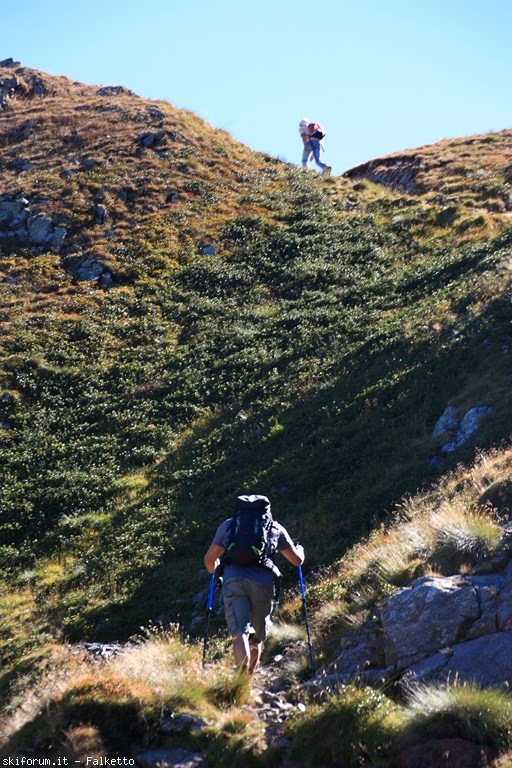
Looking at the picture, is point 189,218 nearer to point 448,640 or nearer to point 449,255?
point 449,255

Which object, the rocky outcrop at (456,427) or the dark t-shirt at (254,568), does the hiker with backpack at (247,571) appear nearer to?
the dark t-shirt at (254,568)

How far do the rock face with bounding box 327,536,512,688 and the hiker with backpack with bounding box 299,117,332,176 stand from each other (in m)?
34.0

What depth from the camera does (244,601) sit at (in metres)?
7.68

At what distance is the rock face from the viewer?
6.56 meters

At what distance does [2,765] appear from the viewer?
21.4 ft

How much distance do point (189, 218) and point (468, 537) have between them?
89.8ft

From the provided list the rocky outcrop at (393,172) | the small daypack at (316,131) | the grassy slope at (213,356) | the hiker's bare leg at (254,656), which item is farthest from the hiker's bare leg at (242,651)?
the small daypack at (316,131)

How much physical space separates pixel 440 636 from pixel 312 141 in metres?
36.0

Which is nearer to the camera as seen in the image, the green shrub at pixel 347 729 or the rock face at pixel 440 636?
the green shrub at pixel 347 729

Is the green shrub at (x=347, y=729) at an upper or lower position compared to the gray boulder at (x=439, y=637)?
lower

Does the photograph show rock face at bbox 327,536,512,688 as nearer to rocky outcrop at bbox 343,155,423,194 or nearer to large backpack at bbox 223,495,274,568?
large backpack at bbox 223,495,274,568

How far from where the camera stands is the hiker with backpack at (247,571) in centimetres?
763

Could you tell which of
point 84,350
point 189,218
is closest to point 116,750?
point 84,350

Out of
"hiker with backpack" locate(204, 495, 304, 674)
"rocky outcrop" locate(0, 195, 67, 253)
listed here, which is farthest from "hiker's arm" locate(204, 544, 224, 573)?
"rocky outcrop" locate(0, 195, 67, 253)
